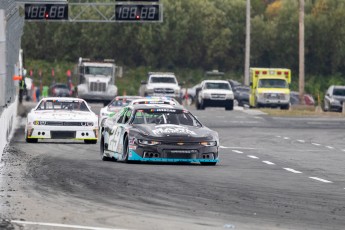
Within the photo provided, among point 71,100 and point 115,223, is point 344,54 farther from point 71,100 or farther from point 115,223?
point 115,223

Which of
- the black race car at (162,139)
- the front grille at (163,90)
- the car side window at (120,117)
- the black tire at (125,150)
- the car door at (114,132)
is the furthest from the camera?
the front grille at (163,90)

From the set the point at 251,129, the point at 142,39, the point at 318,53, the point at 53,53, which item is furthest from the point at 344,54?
the point at 251,129

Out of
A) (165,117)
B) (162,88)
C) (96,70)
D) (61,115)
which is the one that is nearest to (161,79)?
(162,88)

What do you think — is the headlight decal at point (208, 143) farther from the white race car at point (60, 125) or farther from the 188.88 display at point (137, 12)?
the 188.88 display at point (137, 12)

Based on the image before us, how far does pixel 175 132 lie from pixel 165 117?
1342 millimetres

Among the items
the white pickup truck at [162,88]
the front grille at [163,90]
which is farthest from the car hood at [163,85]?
the front grille at [163,90]

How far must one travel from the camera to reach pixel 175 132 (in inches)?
993

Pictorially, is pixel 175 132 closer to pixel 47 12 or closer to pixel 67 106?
pixel 67 106

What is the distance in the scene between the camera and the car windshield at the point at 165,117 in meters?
26.4

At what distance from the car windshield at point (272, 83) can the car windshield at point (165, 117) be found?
43758mm

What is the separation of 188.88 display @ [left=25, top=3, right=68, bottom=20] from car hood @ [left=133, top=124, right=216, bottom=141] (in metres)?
52.2

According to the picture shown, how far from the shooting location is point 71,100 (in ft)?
112

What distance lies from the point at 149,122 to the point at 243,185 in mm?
6104

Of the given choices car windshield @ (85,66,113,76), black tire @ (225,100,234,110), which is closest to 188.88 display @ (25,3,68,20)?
car windshield @ (85,66,113,76)
